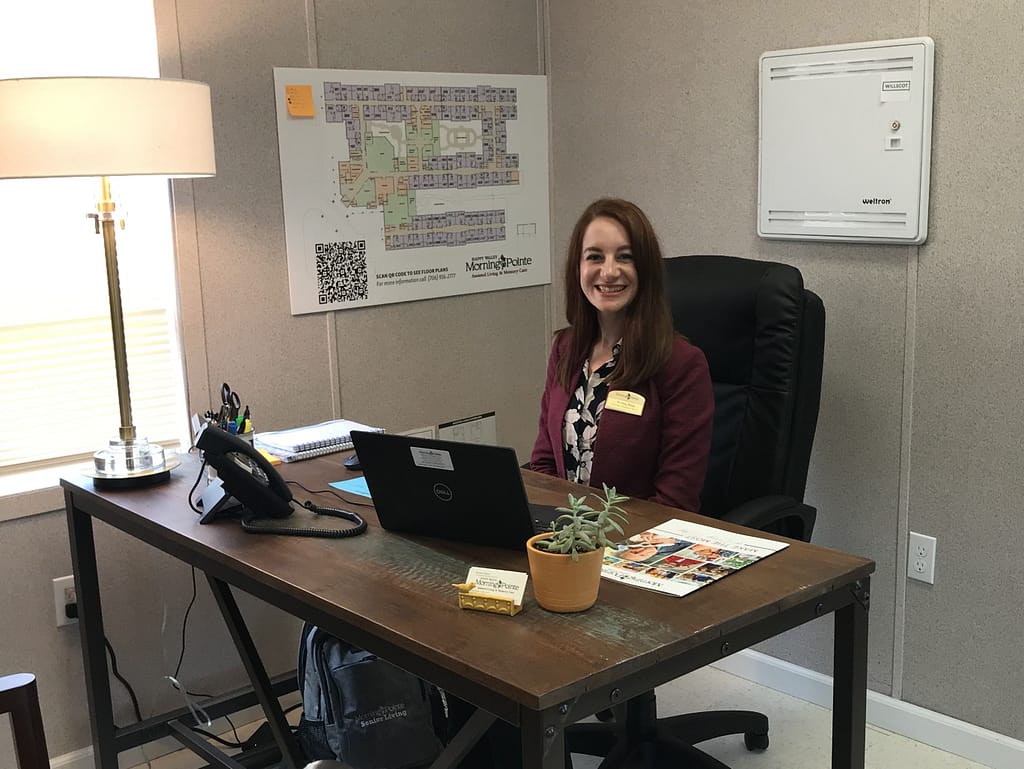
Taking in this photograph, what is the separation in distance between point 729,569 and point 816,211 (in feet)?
4.63

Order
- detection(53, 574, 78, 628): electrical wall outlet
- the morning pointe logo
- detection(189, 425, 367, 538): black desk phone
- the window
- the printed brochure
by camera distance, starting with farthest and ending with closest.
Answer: the morning pointe logo
detection(53, 574, 78, 628): electrical wall outlet
the window
detection(189, 425, 367, 538): black desk phone
the printed brochure

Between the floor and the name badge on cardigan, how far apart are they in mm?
992

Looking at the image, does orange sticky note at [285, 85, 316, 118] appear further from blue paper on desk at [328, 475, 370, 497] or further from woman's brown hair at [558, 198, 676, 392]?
blue paper on desk at [328, 475, 370, 497]

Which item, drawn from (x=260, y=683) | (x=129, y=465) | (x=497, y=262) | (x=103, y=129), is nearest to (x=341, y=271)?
(x=497, y=262)

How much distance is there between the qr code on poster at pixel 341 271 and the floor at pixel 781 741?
1294 millimetres

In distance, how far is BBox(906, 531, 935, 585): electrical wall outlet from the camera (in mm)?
2768

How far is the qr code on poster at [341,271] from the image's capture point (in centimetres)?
306

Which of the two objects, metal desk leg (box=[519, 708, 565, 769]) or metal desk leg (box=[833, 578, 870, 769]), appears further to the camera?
metal desk leg (box=[833, 578, 870, 769])

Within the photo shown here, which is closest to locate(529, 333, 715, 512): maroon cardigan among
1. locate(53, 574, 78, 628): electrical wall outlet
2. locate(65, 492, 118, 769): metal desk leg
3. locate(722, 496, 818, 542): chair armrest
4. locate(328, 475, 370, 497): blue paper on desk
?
locate(722, 496, 818, 542): chair armrest

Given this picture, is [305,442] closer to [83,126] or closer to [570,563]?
[83,126]

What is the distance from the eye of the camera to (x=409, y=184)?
127 inches

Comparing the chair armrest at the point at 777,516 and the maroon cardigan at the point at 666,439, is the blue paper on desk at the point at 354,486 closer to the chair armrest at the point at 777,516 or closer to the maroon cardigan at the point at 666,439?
the maroon cardigan at the point at 666,439

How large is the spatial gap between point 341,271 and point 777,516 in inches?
55.7

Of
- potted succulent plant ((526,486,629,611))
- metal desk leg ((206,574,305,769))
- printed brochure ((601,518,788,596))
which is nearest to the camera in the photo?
potted succulent plant ((526,486,629,611))
